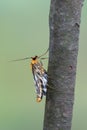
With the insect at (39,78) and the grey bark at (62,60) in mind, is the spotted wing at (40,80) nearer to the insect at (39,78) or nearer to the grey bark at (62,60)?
the insect at (39,78)

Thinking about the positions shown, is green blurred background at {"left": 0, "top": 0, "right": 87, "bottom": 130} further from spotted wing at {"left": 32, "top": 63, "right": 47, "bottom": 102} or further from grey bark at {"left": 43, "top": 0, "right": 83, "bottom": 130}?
grey bark at {"left": 43, "top": 0, "right": 83, "bottom": 130}

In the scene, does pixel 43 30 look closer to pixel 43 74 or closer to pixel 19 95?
pixel 19 95

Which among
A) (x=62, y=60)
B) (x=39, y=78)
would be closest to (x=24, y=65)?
(x=39, y=78)

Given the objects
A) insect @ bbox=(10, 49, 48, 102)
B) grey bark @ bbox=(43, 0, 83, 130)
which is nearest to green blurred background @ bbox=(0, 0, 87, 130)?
insect @ bbox=(10, 49, 48, 102)

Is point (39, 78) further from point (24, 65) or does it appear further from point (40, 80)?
point (24, 65)

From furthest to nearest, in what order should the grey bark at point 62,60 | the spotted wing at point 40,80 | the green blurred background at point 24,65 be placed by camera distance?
the green blurred background at point 24,65
the spotted wing at point 40,80
the grey bark at point 62,60

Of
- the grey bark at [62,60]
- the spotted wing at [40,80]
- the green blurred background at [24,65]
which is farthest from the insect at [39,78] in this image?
the green blurred background at [24,65]

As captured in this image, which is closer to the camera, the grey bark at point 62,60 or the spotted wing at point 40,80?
the grey bark at point 62,60

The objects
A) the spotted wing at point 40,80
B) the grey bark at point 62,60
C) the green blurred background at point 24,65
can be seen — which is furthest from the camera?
the green blurred background at point 24,65
